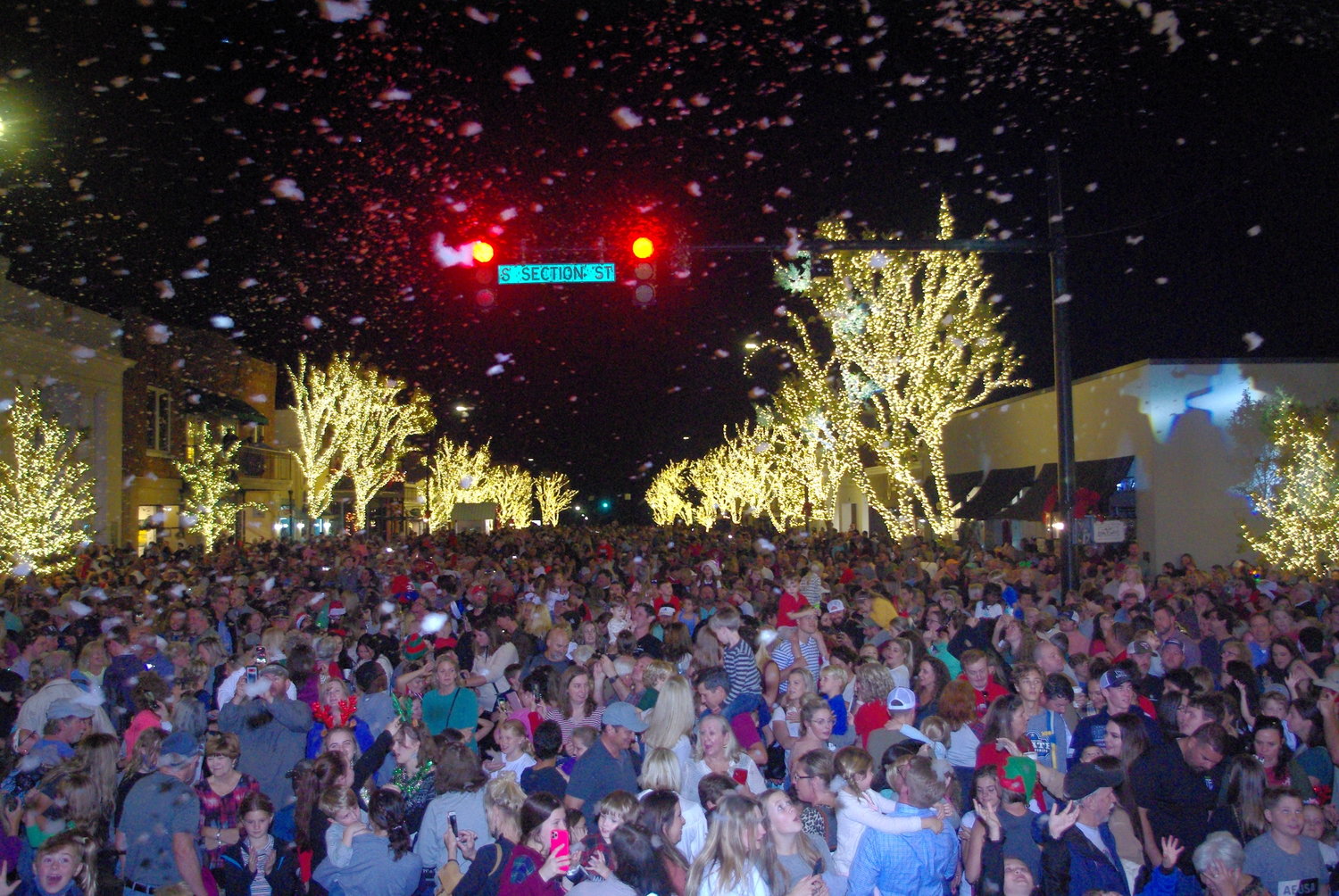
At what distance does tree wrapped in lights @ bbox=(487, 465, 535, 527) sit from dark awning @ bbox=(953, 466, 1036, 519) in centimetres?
4338

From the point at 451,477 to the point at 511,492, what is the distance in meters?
16.3

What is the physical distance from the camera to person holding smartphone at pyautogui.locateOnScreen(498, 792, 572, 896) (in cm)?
439

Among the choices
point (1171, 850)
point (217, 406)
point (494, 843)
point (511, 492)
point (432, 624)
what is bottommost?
point (1171, 850)

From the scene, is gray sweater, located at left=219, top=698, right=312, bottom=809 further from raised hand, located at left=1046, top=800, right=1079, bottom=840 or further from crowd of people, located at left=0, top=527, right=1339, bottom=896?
raised hand, located at left=1046, top=800, right=1079, bottom=840

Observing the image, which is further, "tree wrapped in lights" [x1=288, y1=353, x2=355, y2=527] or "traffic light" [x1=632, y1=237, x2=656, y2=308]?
"tree wrapped in lights" [x1=288, y1=353, x2=355, y2=527]

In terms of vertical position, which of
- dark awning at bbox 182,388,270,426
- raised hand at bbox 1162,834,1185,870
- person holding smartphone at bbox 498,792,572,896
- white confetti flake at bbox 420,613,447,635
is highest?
dark awning at bbox 182,388,270,426

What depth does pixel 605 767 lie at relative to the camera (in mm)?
5664

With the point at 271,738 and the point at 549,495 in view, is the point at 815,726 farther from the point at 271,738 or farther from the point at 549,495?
the point at 549,495

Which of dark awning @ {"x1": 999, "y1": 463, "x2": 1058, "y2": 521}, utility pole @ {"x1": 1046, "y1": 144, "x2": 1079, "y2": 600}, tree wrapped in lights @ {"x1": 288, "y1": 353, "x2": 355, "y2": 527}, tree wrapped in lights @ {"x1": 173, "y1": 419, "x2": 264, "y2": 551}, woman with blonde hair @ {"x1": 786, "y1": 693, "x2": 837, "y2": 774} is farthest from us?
tree wrapped in lights @ {"x1": 288, "y1": 353, "x2": 355, "y2": 527}

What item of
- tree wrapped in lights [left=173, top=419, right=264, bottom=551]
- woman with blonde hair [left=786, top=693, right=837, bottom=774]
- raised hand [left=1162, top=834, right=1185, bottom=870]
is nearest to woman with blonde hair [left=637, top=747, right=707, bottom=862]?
woman with blonde hair [left=786, top=693, right=837, bottom=774]

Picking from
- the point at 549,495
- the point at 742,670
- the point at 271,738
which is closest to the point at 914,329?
the point at 742,670

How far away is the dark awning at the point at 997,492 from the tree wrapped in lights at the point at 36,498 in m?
26.9

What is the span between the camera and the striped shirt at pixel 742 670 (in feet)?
24.9

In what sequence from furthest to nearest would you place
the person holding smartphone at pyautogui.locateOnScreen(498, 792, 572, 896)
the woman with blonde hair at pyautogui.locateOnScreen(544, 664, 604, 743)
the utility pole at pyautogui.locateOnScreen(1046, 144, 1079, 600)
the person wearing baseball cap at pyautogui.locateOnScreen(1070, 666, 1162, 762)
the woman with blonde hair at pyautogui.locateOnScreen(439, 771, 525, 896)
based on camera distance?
the utility pole at pyautogui.locateOnScreen(1046, 144, 1079, 600) → the woman with blonde hair at pyautogui.locateOnScreen(544, 664, 604, 743) → the person wearing baseball cap at pyautogui.locateOnScreen(1070, 666, 1162, 762) → the woman with blonde hair at pyautogui.locateOnScreen(439, 771, 525, 896) → the person holding smartphone at pyautogui.locateOnScreen(498, 792, 572, 896)
